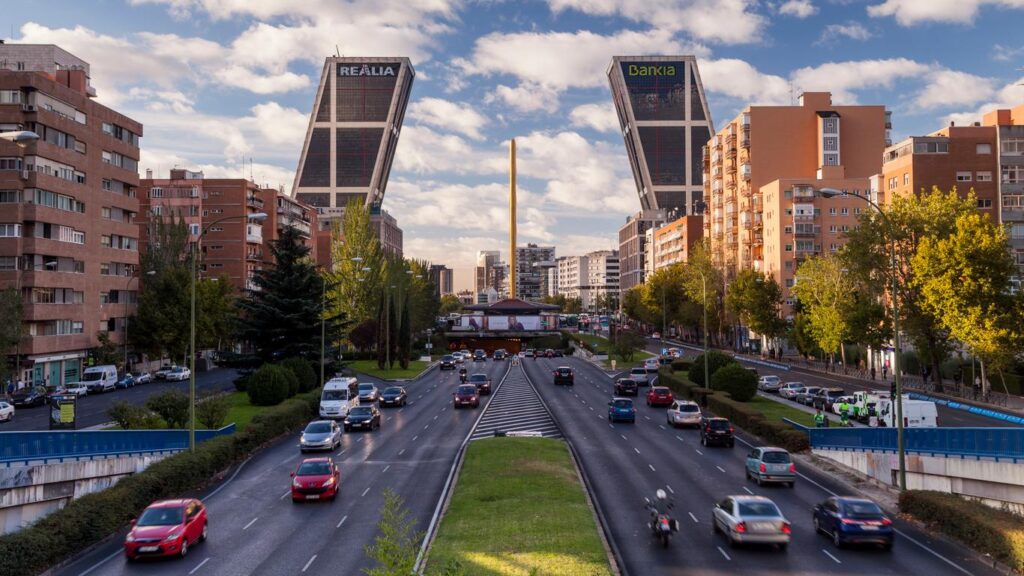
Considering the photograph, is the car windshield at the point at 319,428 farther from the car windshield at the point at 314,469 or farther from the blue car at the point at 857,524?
the blue car at the point at 857,524

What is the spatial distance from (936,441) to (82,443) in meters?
30.9

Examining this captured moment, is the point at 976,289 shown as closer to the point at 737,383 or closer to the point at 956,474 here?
the point at 737,383

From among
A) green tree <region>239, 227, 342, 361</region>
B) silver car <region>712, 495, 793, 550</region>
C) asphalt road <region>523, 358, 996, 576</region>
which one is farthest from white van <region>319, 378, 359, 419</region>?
silver car <region>712, 495, 793, 550</region>

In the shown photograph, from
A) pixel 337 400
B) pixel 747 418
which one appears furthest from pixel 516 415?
→ pixel 747 418

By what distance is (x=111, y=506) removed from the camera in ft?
73.5

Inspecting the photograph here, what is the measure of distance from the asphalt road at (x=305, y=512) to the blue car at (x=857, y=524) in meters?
10.9

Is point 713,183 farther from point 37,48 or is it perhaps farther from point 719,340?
point 37,48

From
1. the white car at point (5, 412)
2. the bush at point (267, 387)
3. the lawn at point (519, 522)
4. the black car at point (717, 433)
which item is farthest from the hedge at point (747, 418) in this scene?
the white car at point (5, 412)

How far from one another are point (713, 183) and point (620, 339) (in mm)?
53713

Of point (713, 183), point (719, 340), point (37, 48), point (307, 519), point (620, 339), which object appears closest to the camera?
point (307, 519)

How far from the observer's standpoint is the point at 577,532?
20.1 m

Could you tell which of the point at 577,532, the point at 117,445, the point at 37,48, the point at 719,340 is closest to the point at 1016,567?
the point at 577,532

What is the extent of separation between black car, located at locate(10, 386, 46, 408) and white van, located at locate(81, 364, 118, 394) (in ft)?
24.0

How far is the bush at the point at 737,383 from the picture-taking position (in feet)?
171
